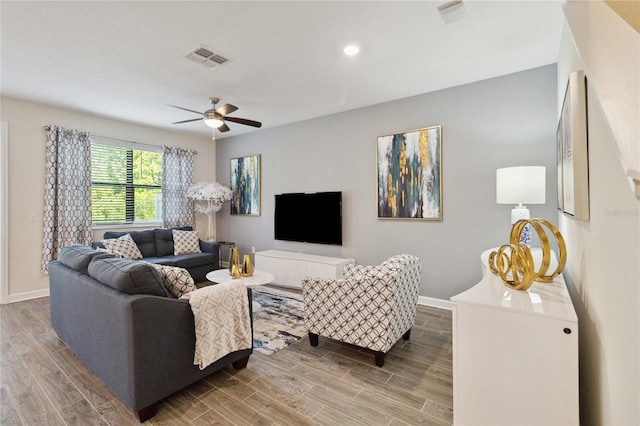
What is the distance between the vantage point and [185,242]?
200 inches

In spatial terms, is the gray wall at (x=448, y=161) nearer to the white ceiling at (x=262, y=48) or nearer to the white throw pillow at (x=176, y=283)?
the white ceiling at (x=262, y=48)

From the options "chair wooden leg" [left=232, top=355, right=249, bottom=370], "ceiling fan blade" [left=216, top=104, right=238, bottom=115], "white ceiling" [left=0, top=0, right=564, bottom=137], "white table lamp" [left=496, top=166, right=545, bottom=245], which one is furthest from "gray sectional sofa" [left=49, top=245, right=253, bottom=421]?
"white table lamp" [left=496, top=166, right=545, bottom=245]

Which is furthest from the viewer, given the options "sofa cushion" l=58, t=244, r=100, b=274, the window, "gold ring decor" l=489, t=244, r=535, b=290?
the window

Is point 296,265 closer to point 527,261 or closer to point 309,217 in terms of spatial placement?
point 309,217

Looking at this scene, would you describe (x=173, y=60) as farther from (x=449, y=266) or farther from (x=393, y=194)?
(x=449, y=266)

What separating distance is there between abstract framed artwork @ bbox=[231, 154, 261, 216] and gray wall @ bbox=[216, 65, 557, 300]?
776mm

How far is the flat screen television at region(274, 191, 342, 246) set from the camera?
4582mm

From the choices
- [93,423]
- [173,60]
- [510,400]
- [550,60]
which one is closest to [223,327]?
[93,423]

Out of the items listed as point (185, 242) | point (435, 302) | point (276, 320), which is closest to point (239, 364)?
point (276, 320)

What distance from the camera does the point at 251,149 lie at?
5.79 meters

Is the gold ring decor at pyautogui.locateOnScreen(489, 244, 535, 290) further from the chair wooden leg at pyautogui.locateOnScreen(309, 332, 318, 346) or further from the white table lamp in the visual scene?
the chair wooden leg at pyautogui.locateOnScreen(309, 332, 318, 346)

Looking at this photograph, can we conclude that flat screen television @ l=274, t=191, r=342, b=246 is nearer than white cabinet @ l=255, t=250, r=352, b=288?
No

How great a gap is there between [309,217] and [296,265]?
0.83 meters

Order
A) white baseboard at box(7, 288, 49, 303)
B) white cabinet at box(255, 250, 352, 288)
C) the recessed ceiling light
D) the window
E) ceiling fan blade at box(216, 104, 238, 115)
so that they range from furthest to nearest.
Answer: the window
white cabinet at box(255, 250, 352, 288)
white baseboard at box(7, 288, 49, 303)
ceiling fan blade at box(216, 104, 238, 115)
the recessed ceiling light
